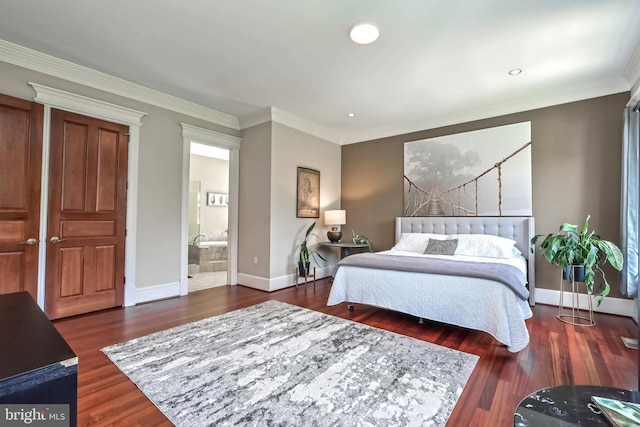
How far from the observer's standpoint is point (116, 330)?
287cm

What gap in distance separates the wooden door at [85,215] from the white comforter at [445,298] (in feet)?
8.94

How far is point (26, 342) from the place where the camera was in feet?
2.48

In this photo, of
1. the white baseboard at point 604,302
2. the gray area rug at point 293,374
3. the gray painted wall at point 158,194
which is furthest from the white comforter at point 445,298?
the gray painted wall at point 158,194

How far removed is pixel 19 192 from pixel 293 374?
3214 millimetres

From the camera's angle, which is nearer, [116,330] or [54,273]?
[116,330]

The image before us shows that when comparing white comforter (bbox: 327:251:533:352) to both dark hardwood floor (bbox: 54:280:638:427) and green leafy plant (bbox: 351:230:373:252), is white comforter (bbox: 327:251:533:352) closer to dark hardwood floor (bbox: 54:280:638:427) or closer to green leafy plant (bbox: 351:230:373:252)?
dark hardwood floor (bbox: 54:280:638:427)

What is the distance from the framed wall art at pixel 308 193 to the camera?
497cm

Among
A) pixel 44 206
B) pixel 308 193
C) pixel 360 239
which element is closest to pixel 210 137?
pixel 308 193

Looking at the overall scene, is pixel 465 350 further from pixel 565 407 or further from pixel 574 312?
pixel 574 312

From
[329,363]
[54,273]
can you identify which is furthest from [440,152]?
[54,273]

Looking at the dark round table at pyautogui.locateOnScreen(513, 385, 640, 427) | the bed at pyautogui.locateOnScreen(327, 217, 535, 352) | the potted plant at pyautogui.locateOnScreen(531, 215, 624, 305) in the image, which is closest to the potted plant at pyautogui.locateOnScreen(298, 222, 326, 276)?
the bed at pyautogui.locateOnScreen(327, 217, 535, 352)

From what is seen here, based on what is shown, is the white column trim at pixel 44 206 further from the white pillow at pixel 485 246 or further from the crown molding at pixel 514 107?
the white pillow at pixel 485 246

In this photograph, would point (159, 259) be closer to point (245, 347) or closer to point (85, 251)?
point (85, 251)

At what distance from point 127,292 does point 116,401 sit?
2246mm
